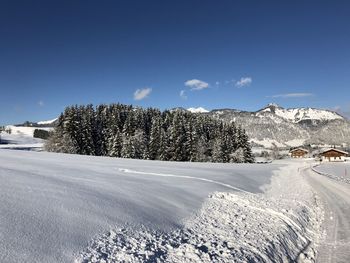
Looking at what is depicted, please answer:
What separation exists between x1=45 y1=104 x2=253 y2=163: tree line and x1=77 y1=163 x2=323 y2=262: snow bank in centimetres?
5587

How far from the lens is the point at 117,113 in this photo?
90062 millimetres

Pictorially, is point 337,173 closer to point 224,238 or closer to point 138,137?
point 138,137

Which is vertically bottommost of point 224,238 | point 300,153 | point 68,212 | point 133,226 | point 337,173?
point 224,238

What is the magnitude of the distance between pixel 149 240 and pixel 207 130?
9130 centimetres

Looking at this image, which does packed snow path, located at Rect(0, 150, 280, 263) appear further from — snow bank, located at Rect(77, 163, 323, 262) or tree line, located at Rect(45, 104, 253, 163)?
tree line, located at Rect(45, 104, 253, 163)

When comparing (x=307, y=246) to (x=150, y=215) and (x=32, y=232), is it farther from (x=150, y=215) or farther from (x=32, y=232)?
(x=32, y=232)

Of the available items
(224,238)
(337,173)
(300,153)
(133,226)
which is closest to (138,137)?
(337,173)

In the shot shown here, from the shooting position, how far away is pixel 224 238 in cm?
1133

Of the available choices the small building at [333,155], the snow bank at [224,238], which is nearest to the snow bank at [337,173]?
the snow bank at [224,238]

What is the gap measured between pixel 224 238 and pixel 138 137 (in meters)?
69.7

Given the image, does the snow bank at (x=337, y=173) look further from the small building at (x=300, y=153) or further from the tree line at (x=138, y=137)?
Answer: the small building at (x=300, y=153)

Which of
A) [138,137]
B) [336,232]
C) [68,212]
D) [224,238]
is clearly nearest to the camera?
[68,212]

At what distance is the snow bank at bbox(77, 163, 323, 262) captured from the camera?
342 inches

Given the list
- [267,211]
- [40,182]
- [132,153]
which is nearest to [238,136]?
[132,153]
